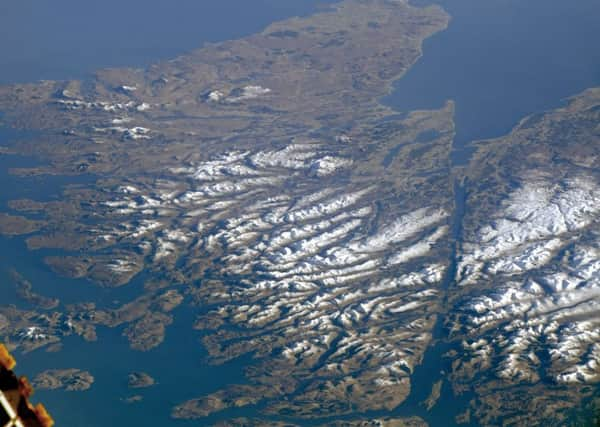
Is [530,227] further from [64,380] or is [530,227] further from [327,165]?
[64,380]

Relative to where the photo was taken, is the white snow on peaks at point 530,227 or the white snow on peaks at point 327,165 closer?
the white snow on peaks at point 530,227

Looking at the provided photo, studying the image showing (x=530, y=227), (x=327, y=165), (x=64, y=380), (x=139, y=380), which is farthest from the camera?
(x=327, y=165)

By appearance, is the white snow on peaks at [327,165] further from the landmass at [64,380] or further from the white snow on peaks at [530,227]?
the landmass at [64,380]

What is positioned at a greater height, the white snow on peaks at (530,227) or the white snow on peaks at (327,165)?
the white snow on peaks at (327,165)

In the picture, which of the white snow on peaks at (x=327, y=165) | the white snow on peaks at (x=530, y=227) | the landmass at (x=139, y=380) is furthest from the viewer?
Answer: the white snow on peaks at (x=327, y=165)

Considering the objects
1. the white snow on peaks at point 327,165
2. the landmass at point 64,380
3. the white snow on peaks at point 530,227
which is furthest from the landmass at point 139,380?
the white snow on peaks at point 327,165

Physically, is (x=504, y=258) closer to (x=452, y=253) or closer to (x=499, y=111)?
(x=452, y=253)

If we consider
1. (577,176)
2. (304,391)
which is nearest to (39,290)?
(304,391)

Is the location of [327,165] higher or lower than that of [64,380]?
higher

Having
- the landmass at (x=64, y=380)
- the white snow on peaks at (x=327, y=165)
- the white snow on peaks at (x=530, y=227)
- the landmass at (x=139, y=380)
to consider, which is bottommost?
the white snow on peaks at (x=530, y=227)

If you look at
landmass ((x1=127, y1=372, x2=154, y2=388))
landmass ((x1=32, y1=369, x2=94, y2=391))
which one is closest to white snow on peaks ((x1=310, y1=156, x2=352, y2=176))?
landmass ((x1=127, y1=372, x2=154, y2=388))

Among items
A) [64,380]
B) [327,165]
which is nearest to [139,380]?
[64,380]
